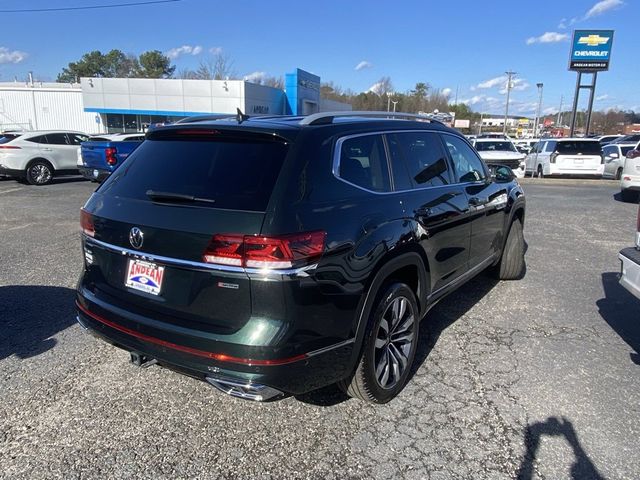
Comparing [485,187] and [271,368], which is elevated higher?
[485,187]

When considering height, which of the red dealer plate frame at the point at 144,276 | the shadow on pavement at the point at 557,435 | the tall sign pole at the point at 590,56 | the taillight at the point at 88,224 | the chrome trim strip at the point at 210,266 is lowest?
the shadow on pavement at the point at 557,435

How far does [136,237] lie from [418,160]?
2107 mm

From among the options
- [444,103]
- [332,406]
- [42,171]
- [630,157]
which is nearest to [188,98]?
[42,171]

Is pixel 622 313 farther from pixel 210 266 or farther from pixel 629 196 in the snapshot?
pixel 629 196

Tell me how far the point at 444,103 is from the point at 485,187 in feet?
367

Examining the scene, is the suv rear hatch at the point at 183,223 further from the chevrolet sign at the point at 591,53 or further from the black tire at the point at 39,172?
the chevrolet sign at the point at 591,53

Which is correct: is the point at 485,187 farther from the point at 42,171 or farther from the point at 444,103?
the point at 444,103

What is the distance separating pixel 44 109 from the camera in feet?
135

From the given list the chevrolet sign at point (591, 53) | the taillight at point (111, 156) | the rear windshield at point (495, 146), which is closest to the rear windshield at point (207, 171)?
the taillight at point (111, 156)

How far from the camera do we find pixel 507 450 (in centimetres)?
270

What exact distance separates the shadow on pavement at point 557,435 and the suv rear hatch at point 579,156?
17163mm

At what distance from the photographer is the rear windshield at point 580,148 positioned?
1773cm

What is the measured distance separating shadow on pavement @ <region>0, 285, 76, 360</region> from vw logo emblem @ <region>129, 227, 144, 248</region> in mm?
1771

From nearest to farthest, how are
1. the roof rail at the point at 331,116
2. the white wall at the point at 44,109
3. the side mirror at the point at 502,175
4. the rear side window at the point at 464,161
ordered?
the roof rail at the point at 331,116, the rear side window at the point at 464,161, the side mirror at the point at 502,175, the white wall at the point at 44,109
